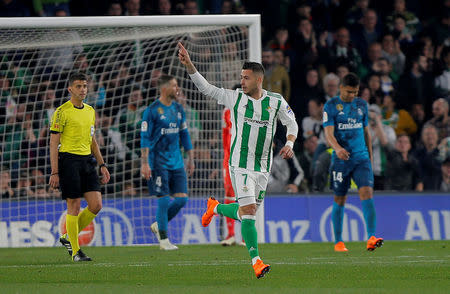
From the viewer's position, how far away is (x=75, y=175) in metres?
9.44

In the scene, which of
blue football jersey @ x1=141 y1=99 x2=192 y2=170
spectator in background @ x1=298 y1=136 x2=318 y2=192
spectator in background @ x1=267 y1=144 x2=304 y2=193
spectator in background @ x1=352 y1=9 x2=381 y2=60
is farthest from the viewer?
spectator in background @ x1=352 y1=9 x2=381 y2=60

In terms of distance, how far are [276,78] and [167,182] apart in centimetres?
475

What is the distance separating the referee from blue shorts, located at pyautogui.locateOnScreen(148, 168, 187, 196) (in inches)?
76.1

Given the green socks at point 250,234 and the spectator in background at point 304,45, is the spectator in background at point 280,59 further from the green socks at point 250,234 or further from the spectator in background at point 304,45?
the green socks at point 250,234

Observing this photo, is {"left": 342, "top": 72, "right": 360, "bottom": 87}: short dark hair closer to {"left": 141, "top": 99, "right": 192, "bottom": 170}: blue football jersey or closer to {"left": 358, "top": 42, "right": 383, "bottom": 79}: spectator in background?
{"left": 141, "top": 99, "right": 192, "bottom": 170}: blue football jersey

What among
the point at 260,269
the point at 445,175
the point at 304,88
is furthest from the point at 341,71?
the point at 260,269

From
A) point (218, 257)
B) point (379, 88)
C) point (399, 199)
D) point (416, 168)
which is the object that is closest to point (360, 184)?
point (218, 257)

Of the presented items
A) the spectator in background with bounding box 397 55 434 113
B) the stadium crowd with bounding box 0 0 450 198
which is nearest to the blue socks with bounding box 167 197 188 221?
the stadium crowd with bounding box 0 0 450 198

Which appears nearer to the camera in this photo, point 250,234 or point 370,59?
point 250,234

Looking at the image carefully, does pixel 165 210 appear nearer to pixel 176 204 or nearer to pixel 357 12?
pixel 176 204

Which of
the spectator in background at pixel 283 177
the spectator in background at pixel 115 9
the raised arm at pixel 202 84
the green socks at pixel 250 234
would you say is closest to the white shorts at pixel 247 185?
the green socks at pixel 250 234

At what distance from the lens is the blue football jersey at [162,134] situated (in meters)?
11.5

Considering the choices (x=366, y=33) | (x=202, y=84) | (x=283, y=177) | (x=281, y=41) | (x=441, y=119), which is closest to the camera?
(x=202, y=84)

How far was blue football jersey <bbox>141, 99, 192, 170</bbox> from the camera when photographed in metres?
11.5
